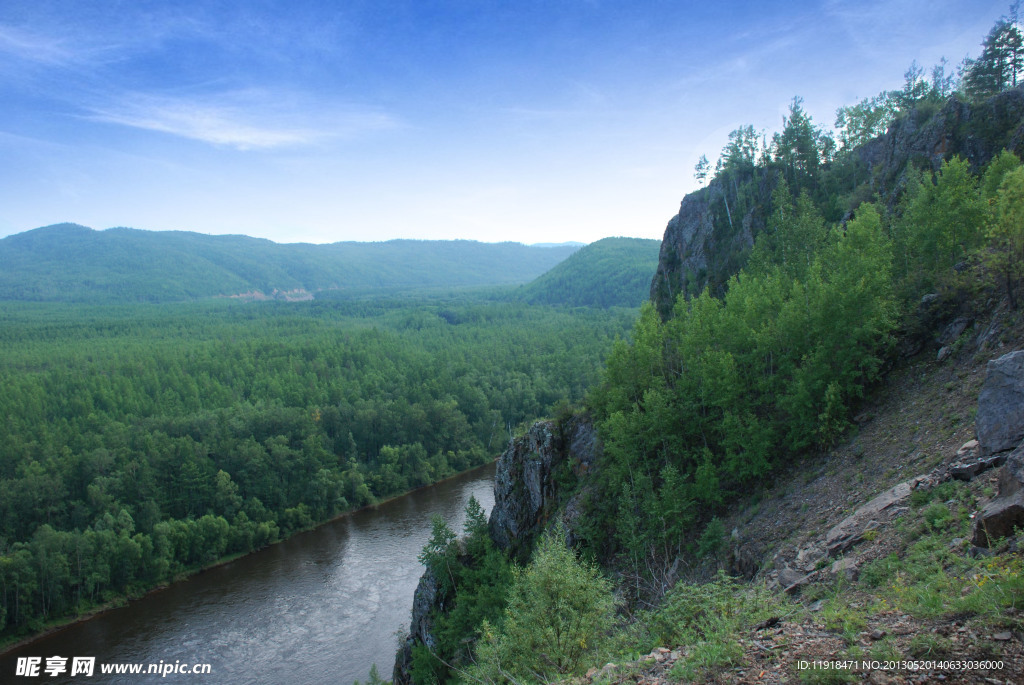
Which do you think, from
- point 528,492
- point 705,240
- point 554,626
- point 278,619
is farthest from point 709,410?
point 278,619

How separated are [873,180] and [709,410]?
106ft

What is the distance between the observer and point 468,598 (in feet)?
102

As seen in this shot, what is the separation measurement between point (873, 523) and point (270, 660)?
41048 millimetres

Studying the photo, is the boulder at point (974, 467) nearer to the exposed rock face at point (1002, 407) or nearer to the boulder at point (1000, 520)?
the exposed rock face at point (1002, 407)

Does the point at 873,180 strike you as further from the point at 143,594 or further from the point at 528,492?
the point at 143,594

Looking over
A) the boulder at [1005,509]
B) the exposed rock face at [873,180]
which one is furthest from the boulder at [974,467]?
the exposed rock face at [873,180]

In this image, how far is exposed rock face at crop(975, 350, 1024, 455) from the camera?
14.0m

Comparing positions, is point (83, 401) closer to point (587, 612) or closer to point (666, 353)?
point (666, 353)

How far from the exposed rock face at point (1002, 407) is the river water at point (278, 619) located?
33.4 m

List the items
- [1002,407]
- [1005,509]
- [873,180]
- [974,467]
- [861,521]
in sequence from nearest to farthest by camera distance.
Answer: [1005,509], [974,467], [1002,407], [861,521], [873,180]

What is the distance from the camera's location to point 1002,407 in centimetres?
1449

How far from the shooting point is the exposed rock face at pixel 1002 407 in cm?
1399

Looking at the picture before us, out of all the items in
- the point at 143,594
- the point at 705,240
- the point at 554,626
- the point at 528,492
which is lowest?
the point at 143,594

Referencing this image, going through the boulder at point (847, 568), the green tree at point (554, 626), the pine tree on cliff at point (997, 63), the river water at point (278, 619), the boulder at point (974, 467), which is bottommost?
the river water at point (278, 619)
